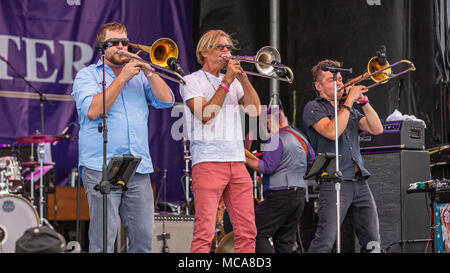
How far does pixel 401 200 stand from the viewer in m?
5.74

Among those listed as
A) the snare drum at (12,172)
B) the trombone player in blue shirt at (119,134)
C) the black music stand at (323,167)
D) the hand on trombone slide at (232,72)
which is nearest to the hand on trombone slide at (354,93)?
the black music stand at (323,167)

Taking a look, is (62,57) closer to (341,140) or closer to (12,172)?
(12,172)

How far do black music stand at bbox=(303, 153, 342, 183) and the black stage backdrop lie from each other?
92.4 inches

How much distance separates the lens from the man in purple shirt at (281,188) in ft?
17.6

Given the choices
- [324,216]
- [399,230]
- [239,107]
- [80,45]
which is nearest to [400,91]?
[399,230]

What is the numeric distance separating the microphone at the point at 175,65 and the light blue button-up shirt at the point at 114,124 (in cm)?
31

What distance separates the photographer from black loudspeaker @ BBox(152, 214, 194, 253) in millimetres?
6406

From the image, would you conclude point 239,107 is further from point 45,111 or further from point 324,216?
point 45,111

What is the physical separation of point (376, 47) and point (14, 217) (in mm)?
4069

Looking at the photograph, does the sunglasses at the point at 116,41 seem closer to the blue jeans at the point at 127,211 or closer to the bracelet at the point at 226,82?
the bracelet at the point at 226,82

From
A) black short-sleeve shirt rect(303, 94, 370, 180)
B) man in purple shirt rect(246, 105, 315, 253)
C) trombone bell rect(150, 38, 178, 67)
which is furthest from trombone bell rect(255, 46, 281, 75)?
trombone bell rect(150, 38, 178, 67)

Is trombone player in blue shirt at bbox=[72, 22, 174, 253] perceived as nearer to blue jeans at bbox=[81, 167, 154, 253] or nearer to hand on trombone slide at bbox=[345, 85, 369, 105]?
blue jeans at bbox=[81, 167, 154, 253]

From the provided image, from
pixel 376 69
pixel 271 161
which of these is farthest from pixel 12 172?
pixel 376 69

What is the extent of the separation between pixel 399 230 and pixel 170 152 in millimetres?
3401
